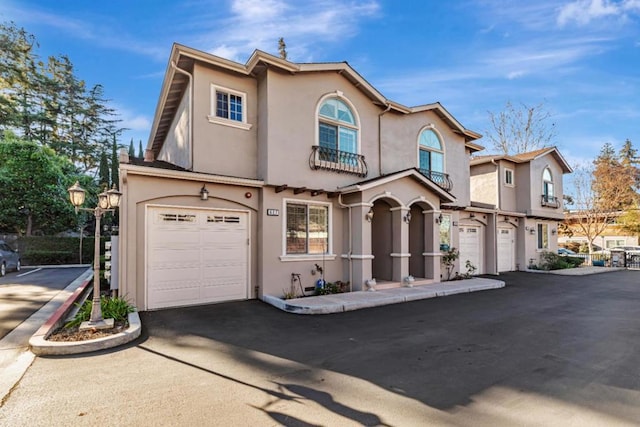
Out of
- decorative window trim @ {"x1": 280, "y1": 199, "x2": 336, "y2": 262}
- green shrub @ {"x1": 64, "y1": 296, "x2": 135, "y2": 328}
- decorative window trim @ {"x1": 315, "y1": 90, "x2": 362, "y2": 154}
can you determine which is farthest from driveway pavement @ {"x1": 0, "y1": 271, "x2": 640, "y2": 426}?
decorative window trim @ {"x1": 315, "y1": 90, "x2": 362, "y2": 154}

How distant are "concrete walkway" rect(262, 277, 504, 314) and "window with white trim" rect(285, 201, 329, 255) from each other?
5.05 ft

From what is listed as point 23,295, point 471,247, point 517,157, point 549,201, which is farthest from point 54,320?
point 549,201

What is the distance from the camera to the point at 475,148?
15.0 m

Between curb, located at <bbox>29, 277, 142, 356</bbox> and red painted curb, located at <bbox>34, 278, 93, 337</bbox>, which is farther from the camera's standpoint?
red painted curb, located at <bbox>34, 278, 93, 337</bbox>

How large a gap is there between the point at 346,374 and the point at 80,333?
14.6ft

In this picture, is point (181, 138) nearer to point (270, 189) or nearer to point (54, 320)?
point (270, 189)

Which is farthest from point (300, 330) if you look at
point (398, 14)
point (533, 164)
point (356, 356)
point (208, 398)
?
point (533, 164)

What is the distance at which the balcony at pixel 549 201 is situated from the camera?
18.5 m

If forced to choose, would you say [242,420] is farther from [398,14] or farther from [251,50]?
[398,14]

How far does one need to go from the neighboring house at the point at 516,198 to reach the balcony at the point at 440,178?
14.8ft

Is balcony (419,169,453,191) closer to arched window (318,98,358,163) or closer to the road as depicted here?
arched window (318,98,358,163)

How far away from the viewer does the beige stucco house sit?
7.98 metres

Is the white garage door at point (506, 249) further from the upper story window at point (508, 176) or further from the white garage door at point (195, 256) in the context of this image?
the white garage door at point (195, 256)

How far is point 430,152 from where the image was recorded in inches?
520
